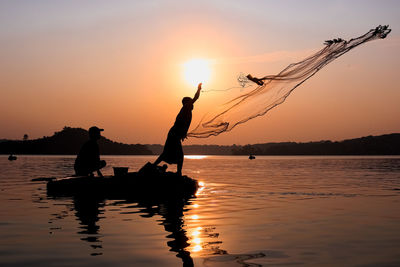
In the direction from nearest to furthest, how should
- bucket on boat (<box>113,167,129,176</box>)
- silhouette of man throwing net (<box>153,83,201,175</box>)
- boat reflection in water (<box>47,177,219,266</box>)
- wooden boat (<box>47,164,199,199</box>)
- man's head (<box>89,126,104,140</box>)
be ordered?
boat reflection in water (<box>47,177,219,266</box>) → man's head (<box>89,126,104,140</box>) → wooden boat (<box>47,164,199,199</box>) → silhouette of man throwing net (<box>153,83,201,175</box>) → bucket on boat (<box>113,167,129,176</box>)

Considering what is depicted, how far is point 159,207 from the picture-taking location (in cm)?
1745

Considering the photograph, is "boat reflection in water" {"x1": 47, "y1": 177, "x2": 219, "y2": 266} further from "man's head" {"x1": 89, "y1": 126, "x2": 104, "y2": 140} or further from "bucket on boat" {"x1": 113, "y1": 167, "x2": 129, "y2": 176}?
"man's head" {"x1": 89, "y1": 126, "x2": 104, "y2": 140}

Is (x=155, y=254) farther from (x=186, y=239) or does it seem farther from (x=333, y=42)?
(x=333, y=42)

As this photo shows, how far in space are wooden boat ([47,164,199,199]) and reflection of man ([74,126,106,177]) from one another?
0.55 m

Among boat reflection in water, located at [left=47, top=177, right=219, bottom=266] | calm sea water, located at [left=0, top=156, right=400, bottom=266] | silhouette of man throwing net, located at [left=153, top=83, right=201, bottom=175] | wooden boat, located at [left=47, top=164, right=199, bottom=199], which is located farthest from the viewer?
silhouette of man throwing net, located at [left=153, top=83, right=201, bottom=175]

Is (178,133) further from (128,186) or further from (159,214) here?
(159,214)

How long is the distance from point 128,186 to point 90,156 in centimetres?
214

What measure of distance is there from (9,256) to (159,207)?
28.6 ft

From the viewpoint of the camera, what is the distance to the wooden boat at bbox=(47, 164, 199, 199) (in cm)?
2094

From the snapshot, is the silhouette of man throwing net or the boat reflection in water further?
the silhouette of man throwing net

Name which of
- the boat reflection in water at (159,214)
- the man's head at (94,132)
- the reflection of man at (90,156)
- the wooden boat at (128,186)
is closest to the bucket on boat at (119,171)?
the wooden boat at (128,186)

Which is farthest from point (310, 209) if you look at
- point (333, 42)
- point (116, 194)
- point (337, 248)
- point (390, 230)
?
point (116, 194)

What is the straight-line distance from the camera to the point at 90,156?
21.1 m

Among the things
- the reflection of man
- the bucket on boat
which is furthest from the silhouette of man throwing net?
the reflection of man
